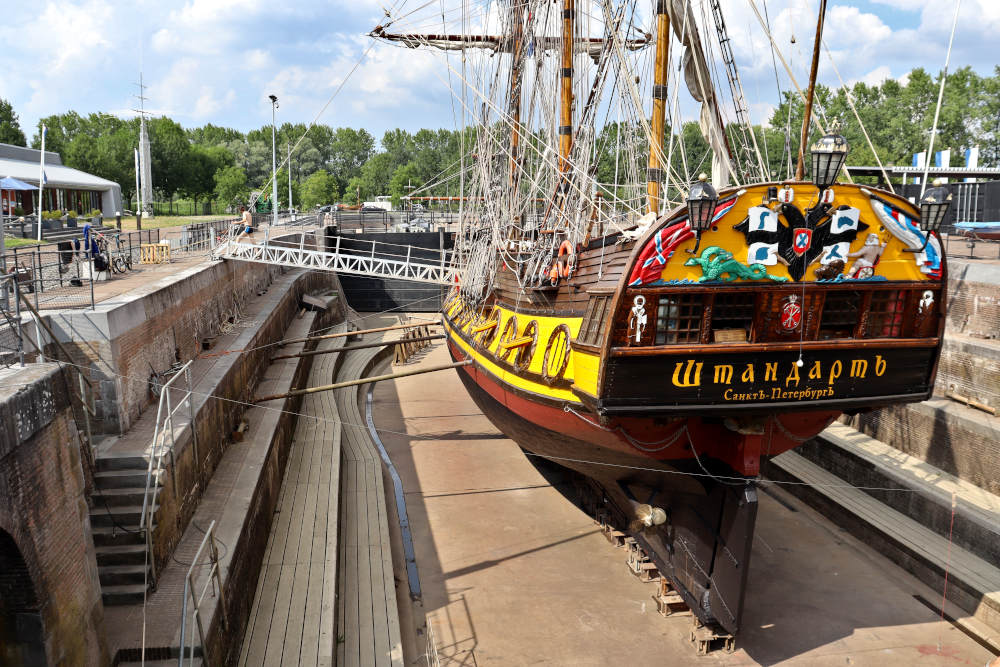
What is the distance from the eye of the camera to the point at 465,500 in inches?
557

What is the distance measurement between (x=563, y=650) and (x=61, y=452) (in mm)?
6333

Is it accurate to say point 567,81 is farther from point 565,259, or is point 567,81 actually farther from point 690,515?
point 690,515

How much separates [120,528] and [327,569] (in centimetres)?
269

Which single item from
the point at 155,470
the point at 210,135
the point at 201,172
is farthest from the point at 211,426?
the point at 210,135

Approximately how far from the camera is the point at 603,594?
1072 cm

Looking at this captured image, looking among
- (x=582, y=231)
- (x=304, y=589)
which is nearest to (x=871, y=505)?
(x=582, y=231)

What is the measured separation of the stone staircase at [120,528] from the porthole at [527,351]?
5.63m

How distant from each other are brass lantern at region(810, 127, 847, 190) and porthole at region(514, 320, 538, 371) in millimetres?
5065

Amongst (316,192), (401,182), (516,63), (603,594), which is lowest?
(603,594)

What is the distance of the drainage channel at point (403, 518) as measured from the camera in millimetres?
11086

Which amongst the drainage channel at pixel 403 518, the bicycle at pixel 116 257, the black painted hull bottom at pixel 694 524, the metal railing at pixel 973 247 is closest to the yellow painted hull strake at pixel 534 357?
the black painted hull bottom at pixel 694 524

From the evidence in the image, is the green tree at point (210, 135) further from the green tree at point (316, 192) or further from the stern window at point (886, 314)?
the stern window at point (886, 314)

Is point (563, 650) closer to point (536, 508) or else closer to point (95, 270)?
point (536, 508)

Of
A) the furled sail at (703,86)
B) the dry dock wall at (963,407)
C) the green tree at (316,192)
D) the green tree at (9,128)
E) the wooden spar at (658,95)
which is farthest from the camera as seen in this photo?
the green tree at (316,192)
